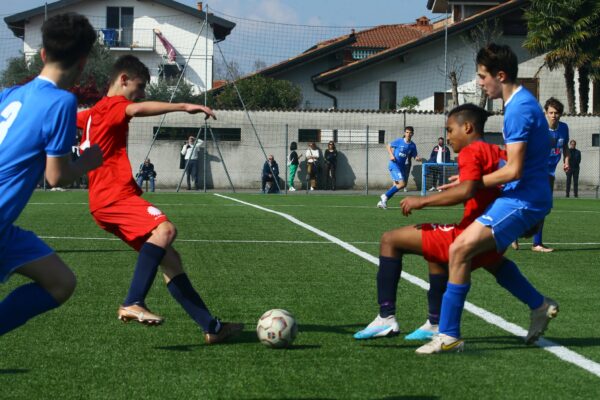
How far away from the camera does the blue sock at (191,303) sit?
6.21 metres

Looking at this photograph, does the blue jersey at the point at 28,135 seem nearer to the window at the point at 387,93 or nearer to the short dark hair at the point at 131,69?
the short dark hair at the point at 131,69

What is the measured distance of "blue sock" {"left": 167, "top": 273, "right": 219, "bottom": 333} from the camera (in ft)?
20.4

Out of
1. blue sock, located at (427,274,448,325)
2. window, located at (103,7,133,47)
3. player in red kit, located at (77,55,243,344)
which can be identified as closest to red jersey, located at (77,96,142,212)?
player in red kit, located at (77,55,243,344)

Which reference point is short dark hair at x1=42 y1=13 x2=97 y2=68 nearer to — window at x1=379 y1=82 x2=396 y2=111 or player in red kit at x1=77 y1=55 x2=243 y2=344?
player in red kit at x1=77 y1=55 x2=243 y2=344

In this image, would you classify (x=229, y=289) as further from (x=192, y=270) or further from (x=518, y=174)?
(x=518, y=174)

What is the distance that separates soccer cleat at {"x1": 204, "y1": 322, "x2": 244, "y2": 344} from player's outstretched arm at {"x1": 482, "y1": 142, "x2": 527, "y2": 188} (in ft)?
6.20

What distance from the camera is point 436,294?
636 cm

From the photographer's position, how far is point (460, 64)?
4181 cm

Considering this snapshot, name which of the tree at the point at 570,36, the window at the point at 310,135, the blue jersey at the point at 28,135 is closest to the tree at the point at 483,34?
the tree at the point at 570,36

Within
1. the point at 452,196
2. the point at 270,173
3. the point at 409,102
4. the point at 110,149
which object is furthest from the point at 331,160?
the point at 452,196

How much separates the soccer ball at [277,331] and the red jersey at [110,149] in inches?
49.9

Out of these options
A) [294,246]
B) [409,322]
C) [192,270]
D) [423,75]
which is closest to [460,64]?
[423,75]

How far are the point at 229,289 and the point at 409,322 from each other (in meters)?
2.18

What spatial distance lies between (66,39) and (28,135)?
475mm
